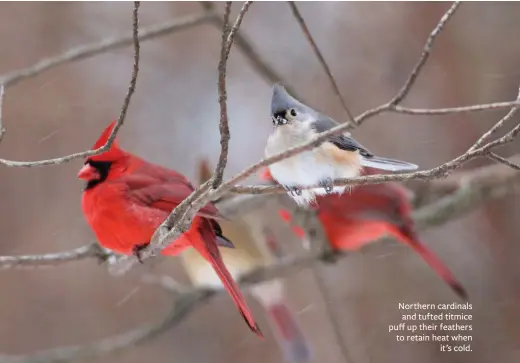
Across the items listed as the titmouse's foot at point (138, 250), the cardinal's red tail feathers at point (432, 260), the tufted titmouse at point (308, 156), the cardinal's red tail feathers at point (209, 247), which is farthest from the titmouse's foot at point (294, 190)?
the cardinal's red tail feathers at point (432, 260)

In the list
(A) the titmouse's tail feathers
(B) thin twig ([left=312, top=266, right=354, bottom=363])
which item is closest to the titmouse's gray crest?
(A) the titmouse's tail feathers

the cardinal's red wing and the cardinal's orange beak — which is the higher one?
the cardinal's orange beak

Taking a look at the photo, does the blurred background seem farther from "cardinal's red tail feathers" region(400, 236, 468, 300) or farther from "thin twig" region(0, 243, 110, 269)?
"thin twig" region(0, 243, 110, 269)

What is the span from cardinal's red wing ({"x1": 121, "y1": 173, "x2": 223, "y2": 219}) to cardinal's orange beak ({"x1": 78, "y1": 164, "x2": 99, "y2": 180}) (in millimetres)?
56

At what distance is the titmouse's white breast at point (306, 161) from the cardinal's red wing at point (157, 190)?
28cm

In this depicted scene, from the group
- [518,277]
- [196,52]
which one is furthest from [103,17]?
[518,277]

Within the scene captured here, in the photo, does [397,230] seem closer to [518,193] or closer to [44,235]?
[518,193]

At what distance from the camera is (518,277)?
165 centimetres

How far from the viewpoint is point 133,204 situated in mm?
1221

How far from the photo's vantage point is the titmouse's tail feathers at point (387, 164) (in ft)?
2.94

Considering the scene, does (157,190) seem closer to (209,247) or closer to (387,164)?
(209,247)

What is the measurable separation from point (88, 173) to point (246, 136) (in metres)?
0.46

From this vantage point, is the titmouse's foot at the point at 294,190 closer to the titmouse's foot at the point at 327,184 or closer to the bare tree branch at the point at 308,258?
the titmouse's foot at the point at 327,184

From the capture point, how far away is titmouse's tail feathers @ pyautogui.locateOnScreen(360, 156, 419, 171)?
896 millimetres
